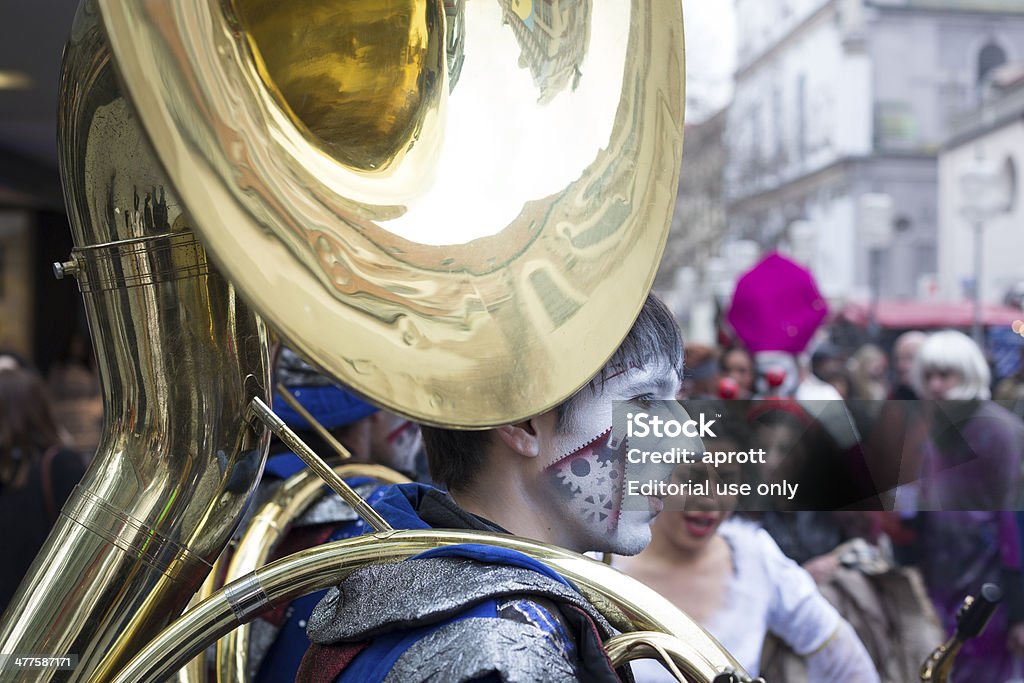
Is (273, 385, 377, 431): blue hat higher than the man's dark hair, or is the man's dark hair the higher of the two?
the man's dark hair

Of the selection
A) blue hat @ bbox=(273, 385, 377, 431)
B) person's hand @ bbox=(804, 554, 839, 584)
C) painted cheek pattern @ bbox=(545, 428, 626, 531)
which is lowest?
person's hand @ bbox=(804, 554, 839, 584)

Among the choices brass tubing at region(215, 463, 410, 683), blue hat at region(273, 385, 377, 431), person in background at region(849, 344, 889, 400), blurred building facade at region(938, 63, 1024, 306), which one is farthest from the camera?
blurred building facade at region(938, 63, 1024, 306)

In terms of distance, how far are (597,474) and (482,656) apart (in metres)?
→ 0.34

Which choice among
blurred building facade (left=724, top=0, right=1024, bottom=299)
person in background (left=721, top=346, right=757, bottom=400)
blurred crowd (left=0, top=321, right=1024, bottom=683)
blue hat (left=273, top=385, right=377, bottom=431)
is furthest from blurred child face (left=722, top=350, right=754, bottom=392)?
blurred building facade (left=724, top=0, right=1024, bottom=299)

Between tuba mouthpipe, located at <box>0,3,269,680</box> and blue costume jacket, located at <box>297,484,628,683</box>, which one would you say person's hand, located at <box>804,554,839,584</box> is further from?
tuba mouthpipe, located at <box>0,3,269,680</box>

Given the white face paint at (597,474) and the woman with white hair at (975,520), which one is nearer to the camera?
the white face paint at (597,474)

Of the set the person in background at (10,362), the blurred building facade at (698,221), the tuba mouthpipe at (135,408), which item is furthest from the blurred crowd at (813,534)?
the blurred building facade at (698,221)

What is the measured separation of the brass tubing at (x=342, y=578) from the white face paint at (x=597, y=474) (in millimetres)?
101

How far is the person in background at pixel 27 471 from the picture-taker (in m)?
2.74

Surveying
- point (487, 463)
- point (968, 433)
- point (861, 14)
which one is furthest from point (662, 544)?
point (861, 14)

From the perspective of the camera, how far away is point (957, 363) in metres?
4.38

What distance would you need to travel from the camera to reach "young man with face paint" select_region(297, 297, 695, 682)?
42.3 inches

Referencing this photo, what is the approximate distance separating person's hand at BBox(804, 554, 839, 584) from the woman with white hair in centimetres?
18

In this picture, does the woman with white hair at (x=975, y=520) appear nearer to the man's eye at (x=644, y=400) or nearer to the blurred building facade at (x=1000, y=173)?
the man's eye at (x=644, y=400)
